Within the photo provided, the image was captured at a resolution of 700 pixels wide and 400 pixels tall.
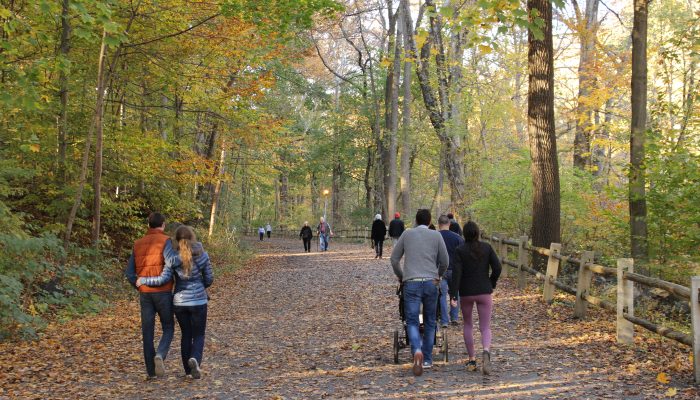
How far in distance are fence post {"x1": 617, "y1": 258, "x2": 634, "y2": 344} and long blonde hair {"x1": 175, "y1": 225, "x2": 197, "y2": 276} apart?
18.1 ft

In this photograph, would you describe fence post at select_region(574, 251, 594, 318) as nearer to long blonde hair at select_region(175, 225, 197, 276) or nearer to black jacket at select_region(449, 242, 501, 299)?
black jacket at select_region(449, 242, 501, 299)

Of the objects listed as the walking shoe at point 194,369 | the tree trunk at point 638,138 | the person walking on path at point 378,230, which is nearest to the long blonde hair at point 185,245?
the walking shoe at point 194,369

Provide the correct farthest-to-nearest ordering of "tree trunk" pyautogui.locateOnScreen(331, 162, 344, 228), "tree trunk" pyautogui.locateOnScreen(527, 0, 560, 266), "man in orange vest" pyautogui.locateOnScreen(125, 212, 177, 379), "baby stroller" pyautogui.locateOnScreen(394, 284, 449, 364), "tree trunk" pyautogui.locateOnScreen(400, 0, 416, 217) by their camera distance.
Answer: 1. "tree trunk" pyautogui.locateOnScreen(331, 162, 344, 228)
2. "tree trunk" pyautogui.locateOnScreen(400, 0, 416, 217)
3. "tree trunk" pyautogui.locateOnScreen(527, 0, 560, 266)
4. "baby stroller" pyautogui.locateOnScreen(394, 284, 449, 364)
5. "man in orange vest" pyautogui.locateOnScreen(125, 212, 177, 379)

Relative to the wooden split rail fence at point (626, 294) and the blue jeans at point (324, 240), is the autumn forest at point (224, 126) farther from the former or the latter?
the blue jeans at point (324, 240)

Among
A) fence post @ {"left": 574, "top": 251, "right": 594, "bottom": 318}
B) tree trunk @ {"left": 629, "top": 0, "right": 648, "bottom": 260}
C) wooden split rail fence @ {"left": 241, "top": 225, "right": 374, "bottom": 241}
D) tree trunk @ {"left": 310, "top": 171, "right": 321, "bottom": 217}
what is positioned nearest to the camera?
fence post @ {"left": 574, "top": 251, "right": 594, "bottom": 318}

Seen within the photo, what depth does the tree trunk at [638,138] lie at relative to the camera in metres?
12.5

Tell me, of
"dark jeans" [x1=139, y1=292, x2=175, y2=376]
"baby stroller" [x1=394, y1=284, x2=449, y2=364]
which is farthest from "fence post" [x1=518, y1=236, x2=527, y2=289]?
"dark jeans" [x1=139, y1=292, x2=175, y2=376]

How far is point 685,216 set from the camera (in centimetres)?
1178

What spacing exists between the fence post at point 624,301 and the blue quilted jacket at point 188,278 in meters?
5.35

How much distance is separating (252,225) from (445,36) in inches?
1705

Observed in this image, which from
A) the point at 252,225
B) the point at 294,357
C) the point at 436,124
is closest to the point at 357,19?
the point at 436,124

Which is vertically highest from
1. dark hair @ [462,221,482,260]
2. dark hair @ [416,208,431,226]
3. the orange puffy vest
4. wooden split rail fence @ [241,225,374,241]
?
dark hair @ [416,208,431,226]

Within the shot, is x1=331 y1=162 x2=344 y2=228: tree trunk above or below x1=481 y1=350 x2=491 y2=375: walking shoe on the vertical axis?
above

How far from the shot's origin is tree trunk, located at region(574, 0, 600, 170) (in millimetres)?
21828
